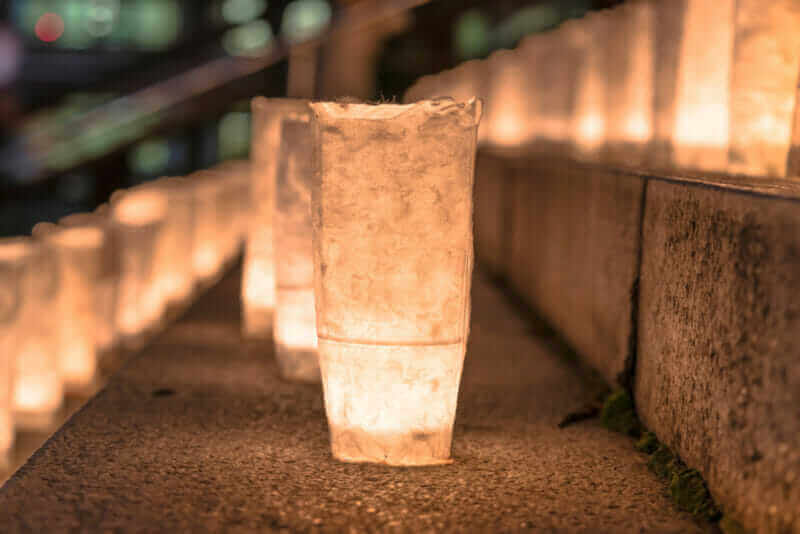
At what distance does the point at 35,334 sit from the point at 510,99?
12116 millimetres

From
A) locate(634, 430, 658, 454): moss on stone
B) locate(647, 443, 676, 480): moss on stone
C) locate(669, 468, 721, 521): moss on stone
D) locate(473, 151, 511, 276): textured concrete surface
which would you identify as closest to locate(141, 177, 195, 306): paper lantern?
locate(473, 151, 511, 276): textured concrete surface

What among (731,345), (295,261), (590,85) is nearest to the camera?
(731,345)

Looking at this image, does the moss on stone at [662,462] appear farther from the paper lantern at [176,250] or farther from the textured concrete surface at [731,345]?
the paper lantern at [176,250]

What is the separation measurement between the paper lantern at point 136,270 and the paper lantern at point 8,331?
1959 mm

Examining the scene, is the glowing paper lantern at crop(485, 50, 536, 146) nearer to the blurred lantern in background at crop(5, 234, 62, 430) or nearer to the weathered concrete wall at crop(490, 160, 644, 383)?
the weathered concrete wall at crop(490, 160, 644, 383)

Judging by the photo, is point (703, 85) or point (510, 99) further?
point (510, 99)

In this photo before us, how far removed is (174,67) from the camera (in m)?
26.3

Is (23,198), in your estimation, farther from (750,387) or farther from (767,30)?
(750,387)

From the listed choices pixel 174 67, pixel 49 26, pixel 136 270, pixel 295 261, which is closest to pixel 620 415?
pixel 295 261

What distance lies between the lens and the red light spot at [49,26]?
33531mm

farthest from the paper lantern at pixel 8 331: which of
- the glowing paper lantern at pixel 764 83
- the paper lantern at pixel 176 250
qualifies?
the glowing paper lantern at pixel 764 83

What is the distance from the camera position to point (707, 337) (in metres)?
4.18

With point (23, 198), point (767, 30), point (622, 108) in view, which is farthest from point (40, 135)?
point (767, 30)

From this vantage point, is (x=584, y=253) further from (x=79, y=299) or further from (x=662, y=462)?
(x=79, y=299)
